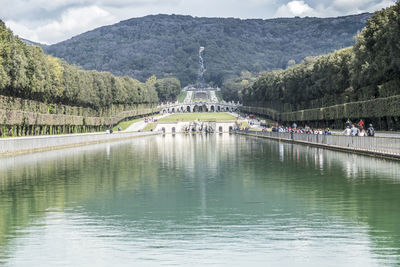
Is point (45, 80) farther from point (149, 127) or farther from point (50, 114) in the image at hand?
point (149, 127)

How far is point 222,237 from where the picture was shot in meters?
13.3

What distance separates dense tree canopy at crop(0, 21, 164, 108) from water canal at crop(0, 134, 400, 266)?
161ft

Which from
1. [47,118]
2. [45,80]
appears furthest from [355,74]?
[45,80]

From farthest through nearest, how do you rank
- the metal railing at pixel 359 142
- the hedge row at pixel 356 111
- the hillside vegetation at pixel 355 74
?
the hillside vegetation at pixel 355 74, the hedge row at pixel 356 111, the metal railing at pixel 359 142

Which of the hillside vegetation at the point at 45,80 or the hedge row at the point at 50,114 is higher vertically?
the hillside vegetation at the point at 45,80

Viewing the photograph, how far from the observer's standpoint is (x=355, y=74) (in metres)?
74.8

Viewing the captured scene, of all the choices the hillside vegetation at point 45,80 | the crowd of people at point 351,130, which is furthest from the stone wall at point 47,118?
the crowd of people at point 351,130

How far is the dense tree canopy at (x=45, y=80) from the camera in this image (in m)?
74.9

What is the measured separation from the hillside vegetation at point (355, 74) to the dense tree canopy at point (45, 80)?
119ft

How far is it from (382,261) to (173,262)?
3.69m

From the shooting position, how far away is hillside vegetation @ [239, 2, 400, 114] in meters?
65.6

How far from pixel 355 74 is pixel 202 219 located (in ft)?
205

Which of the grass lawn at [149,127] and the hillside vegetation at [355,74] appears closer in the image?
the hillside vegetation at [355,74]

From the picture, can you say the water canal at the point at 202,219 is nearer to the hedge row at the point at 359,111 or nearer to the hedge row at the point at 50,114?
the hedge row at the point at 359,111
